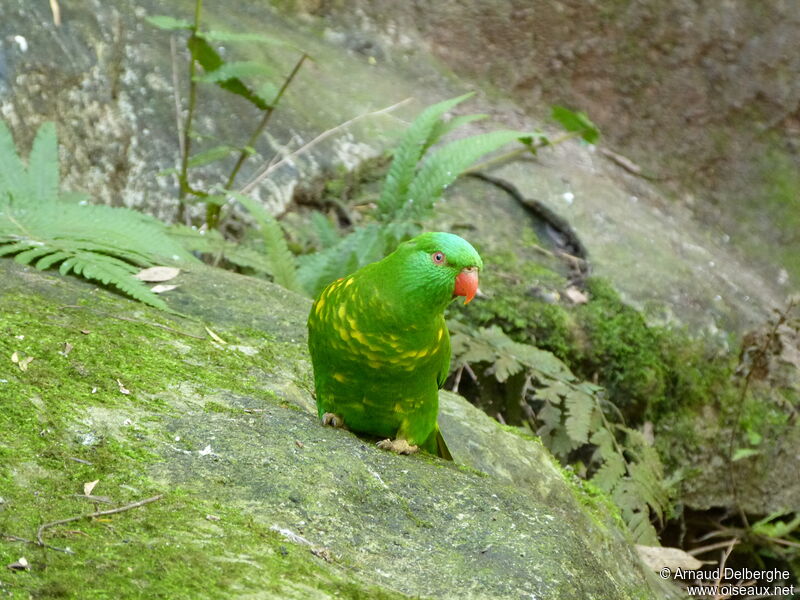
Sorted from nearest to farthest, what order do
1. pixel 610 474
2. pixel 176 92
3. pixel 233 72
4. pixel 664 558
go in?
1. pixel 664 558
2. pixel 610 474
3. pixel 233 72
4. pixel 176 92

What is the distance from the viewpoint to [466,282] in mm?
2811

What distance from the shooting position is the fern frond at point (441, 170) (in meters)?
5.04

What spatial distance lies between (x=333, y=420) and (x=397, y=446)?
26cm

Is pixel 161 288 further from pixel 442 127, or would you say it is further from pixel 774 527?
pixel 774 527

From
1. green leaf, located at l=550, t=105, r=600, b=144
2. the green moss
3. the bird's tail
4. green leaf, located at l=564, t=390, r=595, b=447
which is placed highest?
green leaf, located at l=550, t=105, r=600, b=144

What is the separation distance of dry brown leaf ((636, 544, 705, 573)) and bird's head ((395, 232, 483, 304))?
A: 186cm

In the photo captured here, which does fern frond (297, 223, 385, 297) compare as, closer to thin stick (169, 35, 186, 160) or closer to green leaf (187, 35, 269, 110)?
green leaf (187, 35, 269, 110)

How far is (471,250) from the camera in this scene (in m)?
2.83

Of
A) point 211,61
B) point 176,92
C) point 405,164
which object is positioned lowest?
point 405,164

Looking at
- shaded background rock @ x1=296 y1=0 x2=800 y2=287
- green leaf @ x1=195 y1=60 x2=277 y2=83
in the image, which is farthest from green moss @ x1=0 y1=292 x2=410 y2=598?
shaded background rock @ x1=296 y1=0 x2=800 y2=287

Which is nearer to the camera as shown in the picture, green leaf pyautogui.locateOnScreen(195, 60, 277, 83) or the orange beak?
the orange beak

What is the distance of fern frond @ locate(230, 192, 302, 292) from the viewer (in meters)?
4.57

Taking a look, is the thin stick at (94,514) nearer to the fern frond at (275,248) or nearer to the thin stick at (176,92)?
the fern frond at (275,248)

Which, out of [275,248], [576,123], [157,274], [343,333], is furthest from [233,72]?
[576,123]
